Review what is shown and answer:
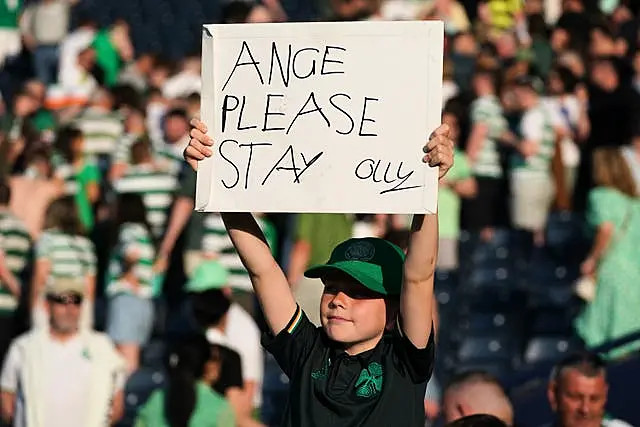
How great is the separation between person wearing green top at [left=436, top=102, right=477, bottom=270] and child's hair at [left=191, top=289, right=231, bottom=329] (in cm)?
351

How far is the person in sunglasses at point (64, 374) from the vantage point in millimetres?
9055

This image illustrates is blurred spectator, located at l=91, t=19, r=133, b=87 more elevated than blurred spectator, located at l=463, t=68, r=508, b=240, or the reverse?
blurred spectator, located at l=91, t=19, r=133, b=87

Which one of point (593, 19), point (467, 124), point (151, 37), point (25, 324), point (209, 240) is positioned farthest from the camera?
point (151, 37)

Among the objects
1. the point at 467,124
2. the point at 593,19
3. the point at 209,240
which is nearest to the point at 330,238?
the point at 209,240

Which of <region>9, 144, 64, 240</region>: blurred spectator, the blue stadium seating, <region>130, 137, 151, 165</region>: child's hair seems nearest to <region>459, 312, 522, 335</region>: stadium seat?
<region>130, 137, 151, 165</region>: child's hair

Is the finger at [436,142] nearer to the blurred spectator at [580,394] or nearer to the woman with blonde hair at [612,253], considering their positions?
the blurred spectator at [580,394]

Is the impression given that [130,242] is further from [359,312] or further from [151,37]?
[151,37]

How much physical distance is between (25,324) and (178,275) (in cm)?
105

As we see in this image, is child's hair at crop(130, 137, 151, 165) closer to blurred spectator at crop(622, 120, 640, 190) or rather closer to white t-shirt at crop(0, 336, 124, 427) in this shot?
blurred spectator at crop(622, 120, 640, 190)

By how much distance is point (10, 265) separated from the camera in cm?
1202

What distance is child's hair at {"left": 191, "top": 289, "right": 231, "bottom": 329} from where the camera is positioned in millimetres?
9383

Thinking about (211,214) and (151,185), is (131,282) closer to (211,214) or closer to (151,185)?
(211,214)

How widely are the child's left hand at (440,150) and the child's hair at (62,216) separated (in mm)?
6861

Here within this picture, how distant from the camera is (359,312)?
499 cm
